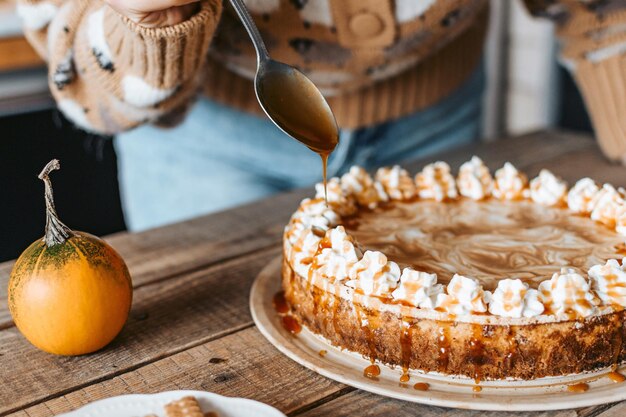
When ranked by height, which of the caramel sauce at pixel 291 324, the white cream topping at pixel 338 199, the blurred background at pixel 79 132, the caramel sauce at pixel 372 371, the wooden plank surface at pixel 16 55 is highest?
the white cream topping at pixel 338 199

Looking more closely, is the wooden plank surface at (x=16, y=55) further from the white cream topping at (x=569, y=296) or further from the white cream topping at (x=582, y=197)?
the white cream topping at (x=569, y=296)

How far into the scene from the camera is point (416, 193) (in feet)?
3.79

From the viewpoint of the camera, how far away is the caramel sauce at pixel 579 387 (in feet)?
2.60

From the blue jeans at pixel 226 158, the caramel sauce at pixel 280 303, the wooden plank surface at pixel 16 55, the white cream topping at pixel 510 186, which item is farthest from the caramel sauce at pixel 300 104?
the wooden plank surface at pixel 16 55

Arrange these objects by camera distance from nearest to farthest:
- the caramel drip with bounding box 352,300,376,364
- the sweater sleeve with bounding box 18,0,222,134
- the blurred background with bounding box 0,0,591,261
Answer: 1. the caramel drip with bounding box 352,300,376,364
2. the sweater sleeve with bounding box 18,0,222,134
3. the blurred background with bounding box 0,0,591,261

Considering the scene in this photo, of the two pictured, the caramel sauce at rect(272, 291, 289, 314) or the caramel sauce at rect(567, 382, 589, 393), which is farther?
the caramel sauce at rect(272, 291, 289, 314)

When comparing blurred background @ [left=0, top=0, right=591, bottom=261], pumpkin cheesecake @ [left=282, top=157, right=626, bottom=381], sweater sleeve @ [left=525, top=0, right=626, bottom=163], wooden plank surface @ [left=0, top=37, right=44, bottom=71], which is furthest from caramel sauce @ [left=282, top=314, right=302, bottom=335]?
wooden plank surface @ [left=0, top=37, right=44, bottom=71]

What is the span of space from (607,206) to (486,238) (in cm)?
18

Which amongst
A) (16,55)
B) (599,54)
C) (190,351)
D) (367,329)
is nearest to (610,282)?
(367,329)

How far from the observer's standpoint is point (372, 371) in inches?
33.0

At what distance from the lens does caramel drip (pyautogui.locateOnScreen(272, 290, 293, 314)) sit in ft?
3.24

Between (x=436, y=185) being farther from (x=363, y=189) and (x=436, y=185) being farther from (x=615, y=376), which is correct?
(x=615, y=376)

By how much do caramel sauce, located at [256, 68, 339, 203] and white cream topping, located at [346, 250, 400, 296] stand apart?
21cm

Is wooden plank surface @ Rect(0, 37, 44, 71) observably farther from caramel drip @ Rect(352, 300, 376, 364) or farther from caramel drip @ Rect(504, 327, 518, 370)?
caramel drip @ Rect(504, 327, 518, 370)
